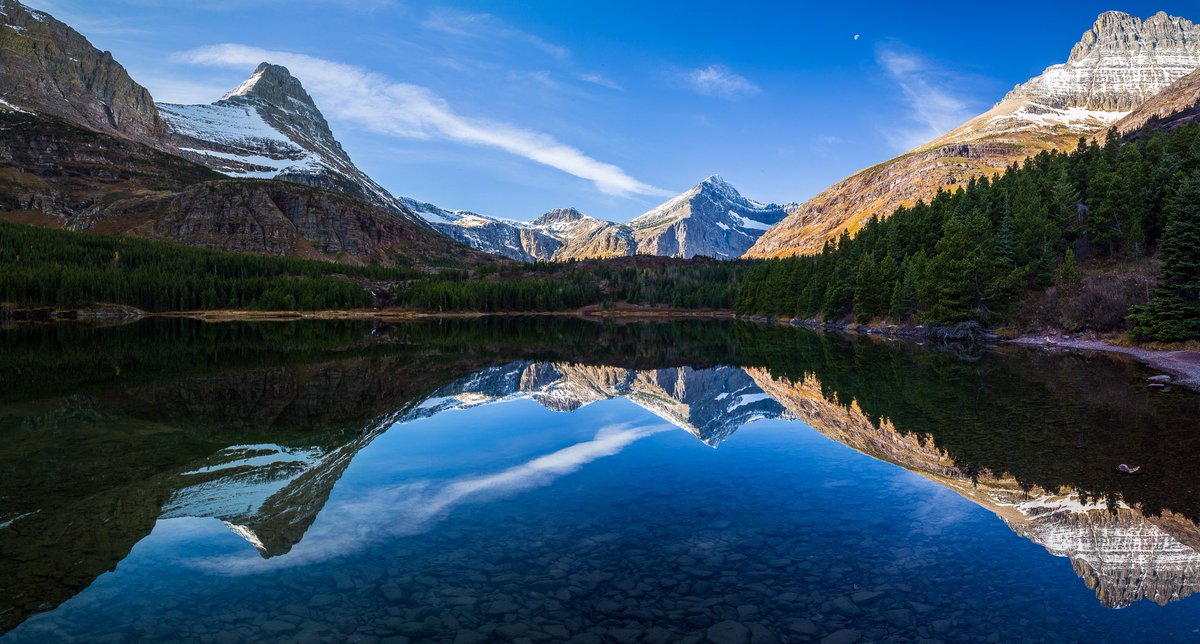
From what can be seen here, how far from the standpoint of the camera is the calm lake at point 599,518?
9891 millimetres

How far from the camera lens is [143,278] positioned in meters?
153

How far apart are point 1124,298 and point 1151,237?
78.4 feet

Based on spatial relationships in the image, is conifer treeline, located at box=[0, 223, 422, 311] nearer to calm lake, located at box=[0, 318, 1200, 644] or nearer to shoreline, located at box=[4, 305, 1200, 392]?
shoreline, located at box=[4, 305, 1200, 392]

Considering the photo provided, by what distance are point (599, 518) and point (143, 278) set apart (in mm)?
185159

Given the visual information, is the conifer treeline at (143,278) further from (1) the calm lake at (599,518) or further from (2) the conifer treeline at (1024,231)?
(2) the conifer treeline at (1024,231)

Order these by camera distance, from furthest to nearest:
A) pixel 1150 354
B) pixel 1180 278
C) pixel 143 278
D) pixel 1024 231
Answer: pixel 143 278
pixel 1024 231
pixel 1180 278
pixel 1150 354

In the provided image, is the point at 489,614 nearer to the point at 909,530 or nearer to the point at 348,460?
the point at 909,530

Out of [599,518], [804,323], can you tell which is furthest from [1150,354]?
[804,323]

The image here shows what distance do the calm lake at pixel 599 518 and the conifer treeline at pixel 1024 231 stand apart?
49.5m

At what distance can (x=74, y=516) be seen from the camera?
45.0 ft

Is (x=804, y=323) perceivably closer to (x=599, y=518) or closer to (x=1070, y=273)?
(x=1070, y=273)

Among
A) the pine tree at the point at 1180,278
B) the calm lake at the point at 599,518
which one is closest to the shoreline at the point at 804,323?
the pine tree at the point at 1180,278

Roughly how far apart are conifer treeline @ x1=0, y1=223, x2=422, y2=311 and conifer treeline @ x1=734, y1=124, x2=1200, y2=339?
15215cm

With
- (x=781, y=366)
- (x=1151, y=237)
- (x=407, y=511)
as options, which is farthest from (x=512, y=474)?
(x=1151, y=237)
